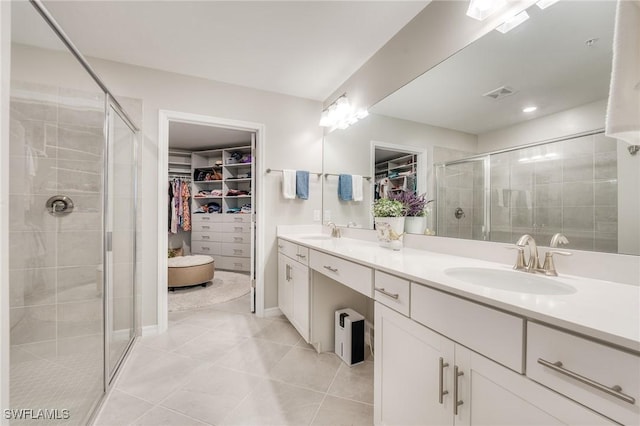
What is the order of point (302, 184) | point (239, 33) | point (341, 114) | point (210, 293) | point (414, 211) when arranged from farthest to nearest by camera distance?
point (210, 293) < point (302, 184) < point (341, 114) < point (239, 33) < point (414, 211)

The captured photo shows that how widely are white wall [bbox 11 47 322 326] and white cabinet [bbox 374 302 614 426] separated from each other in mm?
1771

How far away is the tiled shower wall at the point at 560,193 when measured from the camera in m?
0.91

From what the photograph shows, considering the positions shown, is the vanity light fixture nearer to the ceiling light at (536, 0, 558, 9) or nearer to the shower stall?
the ceiling light at (536, 0, 558, 9)

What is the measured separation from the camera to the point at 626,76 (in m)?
0.72

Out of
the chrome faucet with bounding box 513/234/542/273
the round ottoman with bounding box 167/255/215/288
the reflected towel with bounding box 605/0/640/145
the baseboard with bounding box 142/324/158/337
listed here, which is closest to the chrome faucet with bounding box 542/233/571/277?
the chrome faucet with bounding box 513/234/542/273

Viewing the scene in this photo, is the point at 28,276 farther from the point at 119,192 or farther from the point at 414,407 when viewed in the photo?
the point at 414,407

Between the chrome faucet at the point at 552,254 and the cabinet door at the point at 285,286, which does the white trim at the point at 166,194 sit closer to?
the cabinet door at the point at 285,286

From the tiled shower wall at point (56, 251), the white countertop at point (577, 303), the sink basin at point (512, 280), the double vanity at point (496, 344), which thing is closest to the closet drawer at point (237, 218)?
the tiled shower wall at point (56, 251)

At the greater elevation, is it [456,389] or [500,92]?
[500,92]

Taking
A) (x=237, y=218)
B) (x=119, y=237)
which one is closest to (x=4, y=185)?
(x=119, y=237)

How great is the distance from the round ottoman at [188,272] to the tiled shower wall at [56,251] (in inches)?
71.1

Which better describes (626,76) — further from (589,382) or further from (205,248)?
(205,248)

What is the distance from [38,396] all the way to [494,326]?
191cm

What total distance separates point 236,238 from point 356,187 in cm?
296
